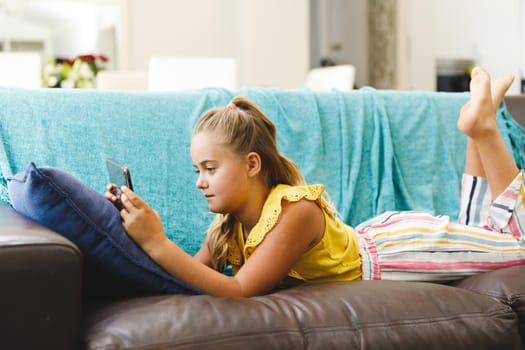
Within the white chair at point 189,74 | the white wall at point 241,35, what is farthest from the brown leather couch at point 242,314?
the white wall at point 241,35

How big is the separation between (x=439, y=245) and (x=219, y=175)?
22.6 inches

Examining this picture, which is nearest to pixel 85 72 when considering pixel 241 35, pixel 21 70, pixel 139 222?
pixel 21 70

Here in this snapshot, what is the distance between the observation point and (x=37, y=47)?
482 cm

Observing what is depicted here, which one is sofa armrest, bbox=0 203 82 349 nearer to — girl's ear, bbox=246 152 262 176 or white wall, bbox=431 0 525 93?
girl's ear, bbox=246 152 262 176

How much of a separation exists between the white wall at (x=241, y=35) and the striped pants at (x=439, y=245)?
356 cm

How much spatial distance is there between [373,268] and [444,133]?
886 mm

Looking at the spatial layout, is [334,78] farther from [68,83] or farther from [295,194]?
[295,194]

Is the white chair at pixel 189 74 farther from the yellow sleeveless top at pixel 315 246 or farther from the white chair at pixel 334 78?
the yellow sleeveless top at pixel 315 246

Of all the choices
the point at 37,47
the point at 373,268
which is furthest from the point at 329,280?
the point at 37,47

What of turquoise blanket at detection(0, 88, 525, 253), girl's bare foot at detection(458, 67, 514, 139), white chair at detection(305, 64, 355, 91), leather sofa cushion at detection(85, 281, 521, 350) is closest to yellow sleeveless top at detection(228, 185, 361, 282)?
leather sofa cushion at detection(85, 281, 521, 350)

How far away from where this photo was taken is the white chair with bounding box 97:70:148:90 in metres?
3.50

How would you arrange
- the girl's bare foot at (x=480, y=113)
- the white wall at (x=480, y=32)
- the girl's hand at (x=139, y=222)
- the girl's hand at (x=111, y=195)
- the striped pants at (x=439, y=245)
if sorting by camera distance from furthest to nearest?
1. the white wall at (x=480, y=32)
2. the girl's bare foot at (x=480, y=113)
3. the striped pants at (x=439, y=245)
4. the girl's hand at (x=111, y=195)
5. the girl's hand at (x=139, y=222)

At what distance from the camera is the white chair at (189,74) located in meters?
3.18

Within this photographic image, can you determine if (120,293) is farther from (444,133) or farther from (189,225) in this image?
(444,133)
